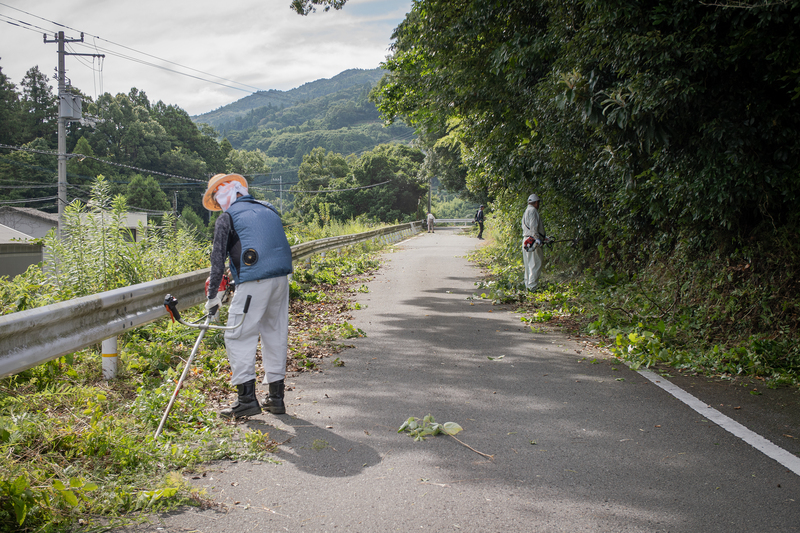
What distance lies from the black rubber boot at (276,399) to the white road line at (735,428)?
3432 millimetres

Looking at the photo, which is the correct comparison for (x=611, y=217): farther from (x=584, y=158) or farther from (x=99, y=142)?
(x=99, y=142)

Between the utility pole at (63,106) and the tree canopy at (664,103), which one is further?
the utility pole at (63,106)

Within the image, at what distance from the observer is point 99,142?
7825cm

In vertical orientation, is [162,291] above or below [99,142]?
below

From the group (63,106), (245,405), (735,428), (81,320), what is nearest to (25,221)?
(63,106)

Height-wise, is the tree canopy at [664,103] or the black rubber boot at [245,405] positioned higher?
the tree canopy at [664,103]

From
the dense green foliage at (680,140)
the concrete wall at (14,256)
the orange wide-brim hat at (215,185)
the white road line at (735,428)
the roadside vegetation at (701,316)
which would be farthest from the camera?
the concrete wall at (14,256)

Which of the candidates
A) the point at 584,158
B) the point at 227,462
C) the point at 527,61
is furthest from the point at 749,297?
the point at 227,462

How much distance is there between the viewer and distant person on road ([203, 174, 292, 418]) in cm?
483

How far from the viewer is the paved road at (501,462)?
3.13 meters

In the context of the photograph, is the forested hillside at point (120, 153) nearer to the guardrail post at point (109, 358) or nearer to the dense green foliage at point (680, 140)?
the dense green foliage at point (680, 140)

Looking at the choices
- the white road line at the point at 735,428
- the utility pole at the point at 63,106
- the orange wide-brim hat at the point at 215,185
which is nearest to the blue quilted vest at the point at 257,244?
the orange wide-brim hat at the point at 215,185

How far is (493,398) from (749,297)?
12.2 ft

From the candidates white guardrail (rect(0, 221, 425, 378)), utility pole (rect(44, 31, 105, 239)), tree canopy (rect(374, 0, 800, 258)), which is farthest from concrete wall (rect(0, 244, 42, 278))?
tree canopy (rect(374, 0, 800, 258))
